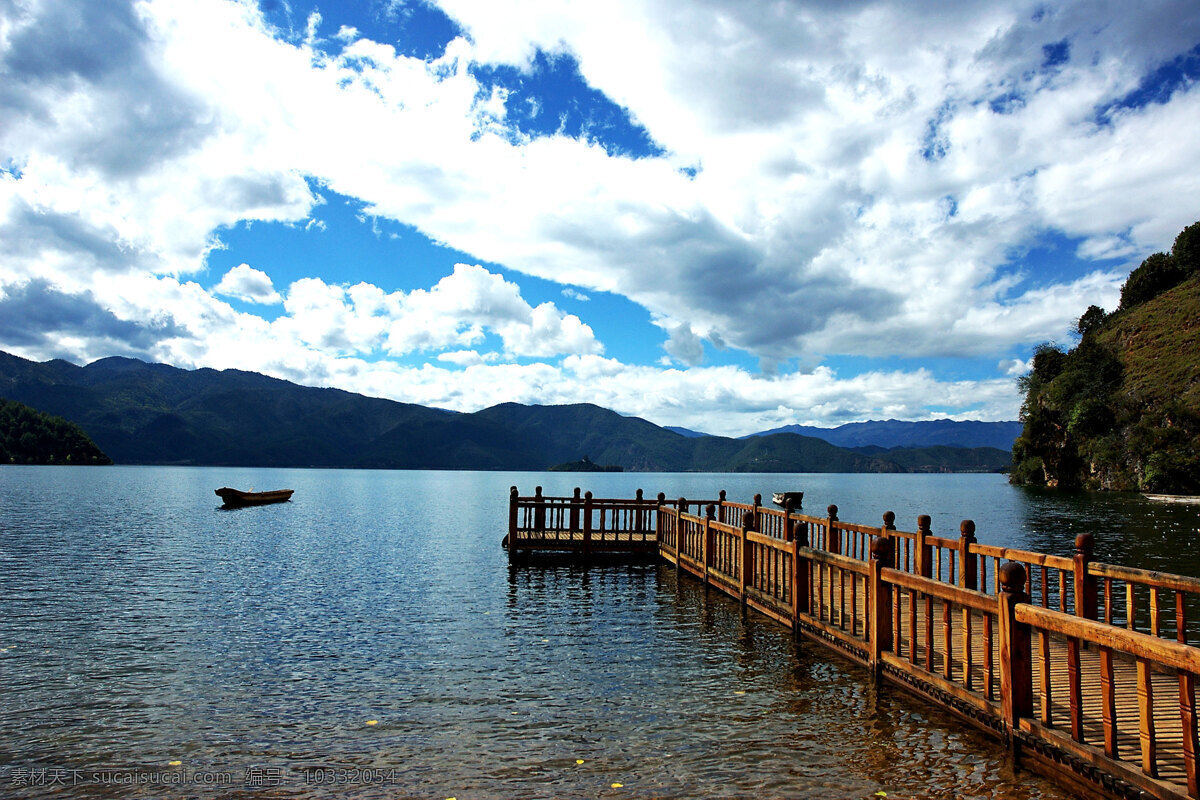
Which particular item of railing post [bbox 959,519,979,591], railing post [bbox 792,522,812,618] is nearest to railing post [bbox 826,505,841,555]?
railing post [bbox 792,522,812,618]

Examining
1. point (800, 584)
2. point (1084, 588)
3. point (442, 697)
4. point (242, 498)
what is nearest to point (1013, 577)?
point (1084, 588)

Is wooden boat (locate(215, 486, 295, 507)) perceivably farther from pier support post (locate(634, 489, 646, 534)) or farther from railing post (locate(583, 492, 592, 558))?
pier support post (locate(634, 489, 646, 534))

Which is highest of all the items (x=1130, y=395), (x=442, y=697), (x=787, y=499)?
(x=1130, y=395)

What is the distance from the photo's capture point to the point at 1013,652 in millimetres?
7215

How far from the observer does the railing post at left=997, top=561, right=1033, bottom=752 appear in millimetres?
7129

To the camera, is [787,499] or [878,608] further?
[787,499]

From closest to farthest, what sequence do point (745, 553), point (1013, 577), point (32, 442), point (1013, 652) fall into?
point (1013, 577)
point (1013, 652)
point (745, 553)
point (32, 442)

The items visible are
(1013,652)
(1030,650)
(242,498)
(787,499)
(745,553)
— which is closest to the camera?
(1013,652)

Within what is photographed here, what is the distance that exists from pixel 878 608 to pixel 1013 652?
118 inches

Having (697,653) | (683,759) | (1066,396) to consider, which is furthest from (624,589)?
(1066,396)

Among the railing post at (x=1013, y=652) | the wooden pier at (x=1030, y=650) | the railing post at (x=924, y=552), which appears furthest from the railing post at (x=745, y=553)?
the railing post at (x=1013, y=652)

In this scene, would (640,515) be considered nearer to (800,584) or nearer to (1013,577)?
(800,584)

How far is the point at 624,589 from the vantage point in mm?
20797

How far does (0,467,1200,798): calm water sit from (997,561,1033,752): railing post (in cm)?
66
